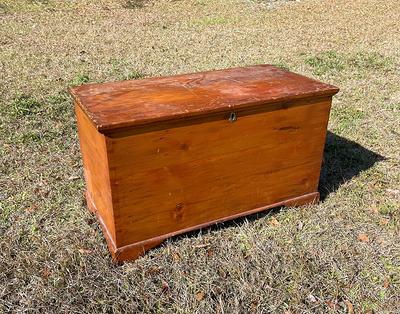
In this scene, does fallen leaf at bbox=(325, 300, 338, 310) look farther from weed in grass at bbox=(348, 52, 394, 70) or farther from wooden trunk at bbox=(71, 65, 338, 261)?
weed in grass at bbox=(348, 52, 394, 70)

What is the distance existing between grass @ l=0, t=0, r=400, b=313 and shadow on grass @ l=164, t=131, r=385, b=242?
2 cm

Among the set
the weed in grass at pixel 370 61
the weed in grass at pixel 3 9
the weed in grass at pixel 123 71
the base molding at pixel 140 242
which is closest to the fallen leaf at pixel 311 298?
the base molding at pixel 140 242

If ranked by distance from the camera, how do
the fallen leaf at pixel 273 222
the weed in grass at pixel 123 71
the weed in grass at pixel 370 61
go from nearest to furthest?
the fallen leaf at pixel 273 222 → the weed in grass at pixel 123 71 → the weed in grass at pixel 370 61

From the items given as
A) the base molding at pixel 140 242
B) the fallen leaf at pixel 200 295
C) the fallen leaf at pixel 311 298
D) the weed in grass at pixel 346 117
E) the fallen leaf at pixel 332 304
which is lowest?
the weed in grass at pixel 346 117

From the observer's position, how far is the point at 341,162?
13.2 feet

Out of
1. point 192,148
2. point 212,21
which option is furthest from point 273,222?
point 212,21

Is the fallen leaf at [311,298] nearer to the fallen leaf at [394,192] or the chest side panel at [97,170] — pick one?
the chest side panel at [97,170]

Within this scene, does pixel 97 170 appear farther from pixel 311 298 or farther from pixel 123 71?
pixel 123 71

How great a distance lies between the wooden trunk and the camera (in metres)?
2.44

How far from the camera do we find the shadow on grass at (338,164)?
323 centimetres

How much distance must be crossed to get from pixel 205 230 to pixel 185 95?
949mm

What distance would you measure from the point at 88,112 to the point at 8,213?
4.38 feet

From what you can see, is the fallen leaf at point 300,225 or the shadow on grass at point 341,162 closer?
the fallen leaf at point 300,225

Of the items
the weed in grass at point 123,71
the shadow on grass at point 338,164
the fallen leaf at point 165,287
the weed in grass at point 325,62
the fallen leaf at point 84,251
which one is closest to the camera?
the fallen leaf at point 165,287
